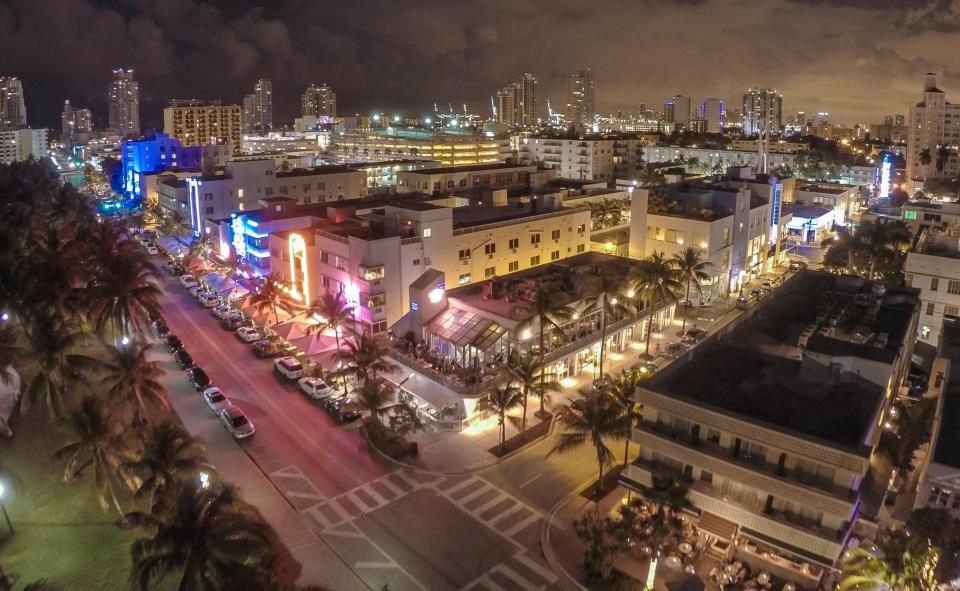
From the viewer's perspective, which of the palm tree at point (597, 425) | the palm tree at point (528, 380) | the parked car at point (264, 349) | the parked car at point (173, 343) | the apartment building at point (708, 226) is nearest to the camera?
the palm tree at point (597, 425)

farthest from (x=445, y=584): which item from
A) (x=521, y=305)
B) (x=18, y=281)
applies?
(x=18, y=281)

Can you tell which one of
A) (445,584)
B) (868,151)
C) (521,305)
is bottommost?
(445,584)

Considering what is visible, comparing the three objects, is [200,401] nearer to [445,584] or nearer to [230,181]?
[445,584]

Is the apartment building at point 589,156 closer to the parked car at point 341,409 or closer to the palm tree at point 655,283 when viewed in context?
the palm tree at point 655,283

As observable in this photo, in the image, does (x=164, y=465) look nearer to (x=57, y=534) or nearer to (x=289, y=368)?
(x=57, y=534)

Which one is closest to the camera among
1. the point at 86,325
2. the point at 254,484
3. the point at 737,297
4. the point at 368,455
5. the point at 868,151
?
the point at 254,484

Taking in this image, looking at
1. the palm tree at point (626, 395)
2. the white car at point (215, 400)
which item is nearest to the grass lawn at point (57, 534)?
the white car at point (215, 400)
